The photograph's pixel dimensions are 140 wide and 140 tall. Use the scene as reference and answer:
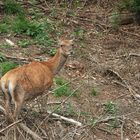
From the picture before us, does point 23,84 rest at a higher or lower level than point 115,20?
higher

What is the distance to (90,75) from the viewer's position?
11219 mm

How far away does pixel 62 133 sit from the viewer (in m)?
8.40

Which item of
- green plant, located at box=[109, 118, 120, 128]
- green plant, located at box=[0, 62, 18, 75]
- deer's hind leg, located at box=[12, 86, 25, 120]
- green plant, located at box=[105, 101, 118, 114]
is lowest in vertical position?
green plant, located at box=[105, 101, 118, 114]

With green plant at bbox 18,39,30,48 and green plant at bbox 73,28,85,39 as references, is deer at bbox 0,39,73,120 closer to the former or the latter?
green plant at bbox 18,39,30,48

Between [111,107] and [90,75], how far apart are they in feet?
4.49

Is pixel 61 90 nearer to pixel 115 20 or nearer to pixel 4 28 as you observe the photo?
pixel 4 28

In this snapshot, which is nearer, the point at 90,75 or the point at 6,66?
the point at 6,66

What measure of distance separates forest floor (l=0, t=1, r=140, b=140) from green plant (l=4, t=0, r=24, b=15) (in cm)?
20

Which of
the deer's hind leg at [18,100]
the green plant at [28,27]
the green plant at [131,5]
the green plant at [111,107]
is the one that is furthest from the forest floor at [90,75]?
the green plant at [131,5]

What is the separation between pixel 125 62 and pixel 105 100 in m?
2.05

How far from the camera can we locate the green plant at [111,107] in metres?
9.88

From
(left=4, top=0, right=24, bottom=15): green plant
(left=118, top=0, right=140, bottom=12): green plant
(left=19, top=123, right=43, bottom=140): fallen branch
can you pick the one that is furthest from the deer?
(left=118, top=0, right=140, bottom=12): green plant

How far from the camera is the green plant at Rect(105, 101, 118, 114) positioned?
9875 mm

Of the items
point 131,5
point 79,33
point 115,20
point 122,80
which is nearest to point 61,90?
point 122,80
